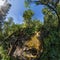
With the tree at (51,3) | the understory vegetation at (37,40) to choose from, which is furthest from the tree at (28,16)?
the tree at (51,3)

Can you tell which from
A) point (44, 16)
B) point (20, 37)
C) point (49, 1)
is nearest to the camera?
point (49, 1)

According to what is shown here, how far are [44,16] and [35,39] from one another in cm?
191

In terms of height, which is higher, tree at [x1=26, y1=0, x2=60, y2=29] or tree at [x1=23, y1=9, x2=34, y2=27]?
tree at [x1=26, y1=0, x2=60, y2=29]

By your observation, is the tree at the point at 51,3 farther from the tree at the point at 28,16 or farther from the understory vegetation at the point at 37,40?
the tree at the point at 28,16

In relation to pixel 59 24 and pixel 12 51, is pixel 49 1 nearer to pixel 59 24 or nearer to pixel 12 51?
pixel 59 24

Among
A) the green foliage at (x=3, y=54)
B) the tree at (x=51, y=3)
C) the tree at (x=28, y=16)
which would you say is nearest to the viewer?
the tree at (x=51, y=3)

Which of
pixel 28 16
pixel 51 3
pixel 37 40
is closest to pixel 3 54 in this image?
pixel 37 40

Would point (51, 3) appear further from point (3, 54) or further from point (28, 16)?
point (3, 54)

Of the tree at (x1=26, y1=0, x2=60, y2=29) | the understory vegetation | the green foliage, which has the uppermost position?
the tree at (x1=26, y1=0, x2=60, y2=29)

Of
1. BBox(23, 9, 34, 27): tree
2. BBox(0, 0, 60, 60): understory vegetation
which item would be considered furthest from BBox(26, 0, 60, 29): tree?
BBox(23, 9, 34, 27): tree

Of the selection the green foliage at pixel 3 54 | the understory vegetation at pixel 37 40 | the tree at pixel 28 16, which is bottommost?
the green foliage at pixel 3 54

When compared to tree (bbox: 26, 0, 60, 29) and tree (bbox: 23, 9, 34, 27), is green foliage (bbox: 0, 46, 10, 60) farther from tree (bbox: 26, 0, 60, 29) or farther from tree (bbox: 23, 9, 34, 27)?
tree (bbox: 26, 0, 60, 29)

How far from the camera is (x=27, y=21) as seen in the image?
14273 millimetres

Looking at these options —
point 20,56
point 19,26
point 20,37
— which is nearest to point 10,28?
point 19,26
